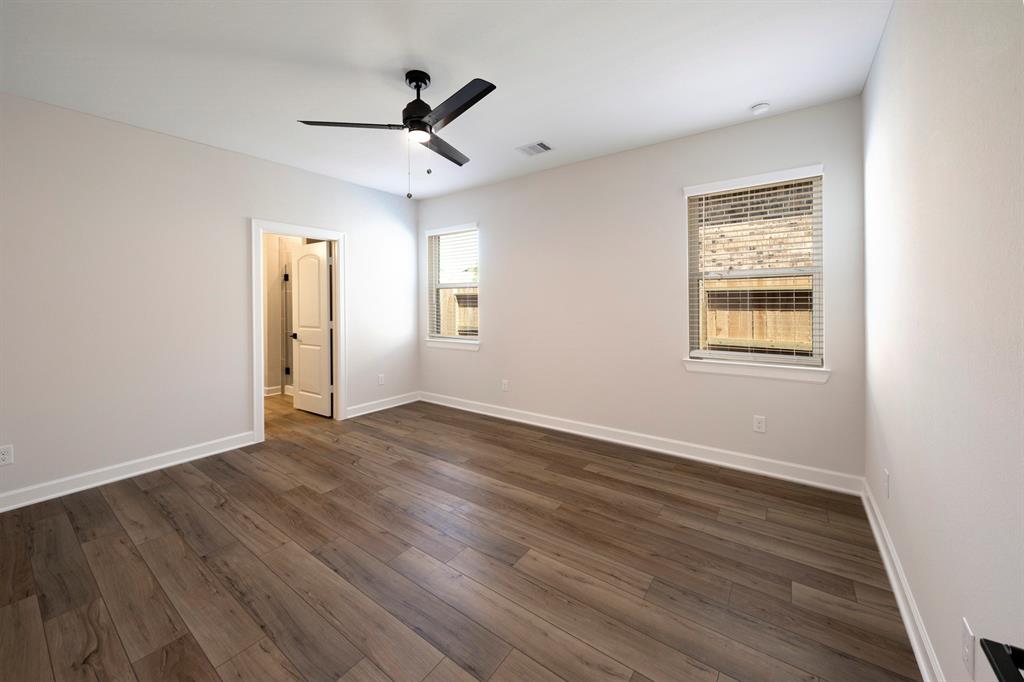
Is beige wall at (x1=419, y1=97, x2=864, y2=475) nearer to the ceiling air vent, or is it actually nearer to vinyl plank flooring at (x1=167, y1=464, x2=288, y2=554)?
the ceiling air vent

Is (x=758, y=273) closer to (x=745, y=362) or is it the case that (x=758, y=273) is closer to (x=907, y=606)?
(x=745, y=362)

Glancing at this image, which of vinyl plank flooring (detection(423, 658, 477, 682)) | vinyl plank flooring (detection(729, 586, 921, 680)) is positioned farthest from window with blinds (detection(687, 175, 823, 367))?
vinyl plank flooring (detection(423, 658, 477, 682))

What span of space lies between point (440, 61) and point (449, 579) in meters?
2.87

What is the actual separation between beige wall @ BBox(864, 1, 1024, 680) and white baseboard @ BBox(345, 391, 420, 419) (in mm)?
4720

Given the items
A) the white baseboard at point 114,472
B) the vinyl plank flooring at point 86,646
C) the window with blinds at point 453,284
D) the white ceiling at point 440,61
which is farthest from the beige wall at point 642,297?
the vinyl plank flooring at point 86,646

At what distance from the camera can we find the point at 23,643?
160 centimetres

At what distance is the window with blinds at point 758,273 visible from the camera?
9.73ft

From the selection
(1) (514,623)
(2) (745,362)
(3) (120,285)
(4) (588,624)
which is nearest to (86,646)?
(1) (514,623)

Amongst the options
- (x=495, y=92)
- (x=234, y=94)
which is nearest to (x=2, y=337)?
(x=234, y=94)

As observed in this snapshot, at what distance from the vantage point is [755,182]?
3.08 m

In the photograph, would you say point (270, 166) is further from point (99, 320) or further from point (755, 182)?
point (755, 182)

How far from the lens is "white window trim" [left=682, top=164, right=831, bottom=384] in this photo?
2.90 metres

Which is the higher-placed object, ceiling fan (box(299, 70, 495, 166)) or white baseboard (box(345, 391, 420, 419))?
ceiling fan (box(299, 70, 495, 166))

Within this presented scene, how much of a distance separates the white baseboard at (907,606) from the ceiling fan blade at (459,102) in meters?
2.93
